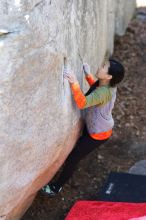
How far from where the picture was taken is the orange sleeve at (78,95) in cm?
424

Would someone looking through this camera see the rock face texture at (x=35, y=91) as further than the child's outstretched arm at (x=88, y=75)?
No

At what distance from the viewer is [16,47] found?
3471 mm

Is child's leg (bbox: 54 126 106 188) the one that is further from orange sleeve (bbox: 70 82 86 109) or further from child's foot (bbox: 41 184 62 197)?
orange sleeve (bbox: 70 82 86 109)

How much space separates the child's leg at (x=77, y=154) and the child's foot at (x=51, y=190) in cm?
4

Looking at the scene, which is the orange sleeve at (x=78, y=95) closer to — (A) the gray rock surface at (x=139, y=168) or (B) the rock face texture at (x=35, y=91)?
(B) the rock face texture at (x=35, y=91)

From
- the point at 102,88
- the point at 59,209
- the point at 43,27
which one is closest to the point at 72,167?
the point at 59,209

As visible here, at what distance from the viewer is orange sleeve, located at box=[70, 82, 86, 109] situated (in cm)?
424

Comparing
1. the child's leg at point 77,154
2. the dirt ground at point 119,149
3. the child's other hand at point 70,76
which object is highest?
the child's other hand at point 70,76

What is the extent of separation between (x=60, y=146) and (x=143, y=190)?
1.17 m

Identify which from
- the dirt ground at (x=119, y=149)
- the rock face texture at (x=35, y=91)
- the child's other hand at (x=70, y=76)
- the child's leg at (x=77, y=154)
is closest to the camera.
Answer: the rock face texture at (x=35, y=91)

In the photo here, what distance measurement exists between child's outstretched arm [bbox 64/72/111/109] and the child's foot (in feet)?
4.02

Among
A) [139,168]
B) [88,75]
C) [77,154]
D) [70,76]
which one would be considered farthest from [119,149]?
[70,76]

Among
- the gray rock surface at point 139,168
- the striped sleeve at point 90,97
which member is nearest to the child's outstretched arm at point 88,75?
the striped sleeve at point 90,97

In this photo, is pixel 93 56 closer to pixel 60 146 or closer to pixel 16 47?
pixel 60 146
